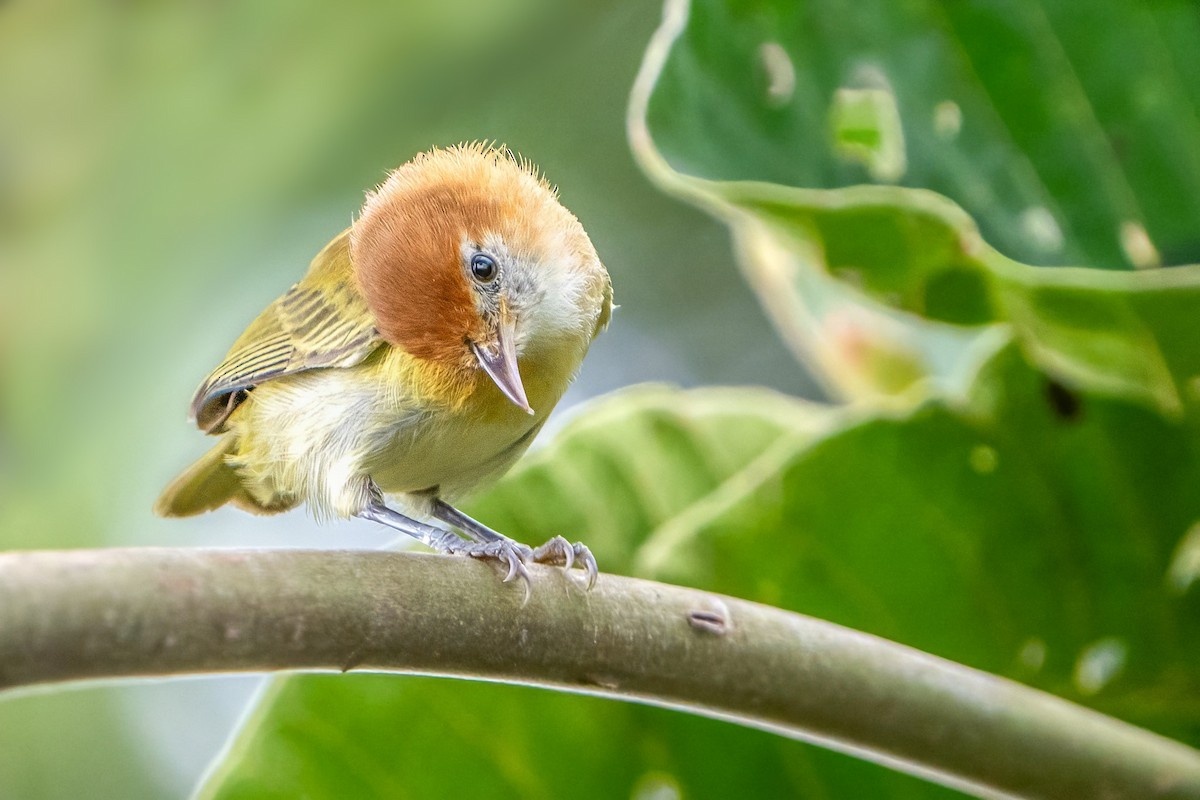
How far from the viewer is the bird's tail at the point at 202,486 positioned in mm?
1652

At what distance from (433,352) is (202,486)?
1.56 feet

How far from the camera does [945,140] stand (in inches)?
60.3

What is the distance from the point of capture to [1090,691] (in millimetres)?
1539

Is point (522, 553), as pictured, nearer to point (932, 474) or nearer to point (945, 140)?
point (932, 474)

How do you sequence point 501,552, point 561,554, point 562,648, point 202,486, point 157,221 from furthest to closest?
point 157,221 < point 202,486 < point 561,554 < point 501,552 < point 562,648

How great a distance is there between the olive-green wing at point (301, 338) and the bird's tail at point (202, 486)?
1.3 inches

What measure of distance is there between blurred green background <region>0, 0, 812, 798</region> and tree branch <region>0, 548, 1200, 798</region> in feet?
5.80

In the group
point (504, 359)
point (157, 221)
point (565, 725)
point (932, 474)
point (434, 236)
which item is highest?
point (157, 221)

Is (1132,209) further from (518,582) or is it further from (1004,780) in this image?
(518,582)

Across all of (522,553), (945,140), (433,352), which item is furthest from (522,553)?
(945,140)

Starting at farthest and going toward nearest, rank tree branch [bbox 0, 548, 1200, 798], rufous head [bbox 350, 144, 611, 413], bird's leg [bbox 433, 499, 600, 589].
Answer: rufous head [bbox 350, 144, 611, 413]
bird's leg [bbox 433, 499, 600, 589]
tree branch [bbox 0, 548, 1200, 798]

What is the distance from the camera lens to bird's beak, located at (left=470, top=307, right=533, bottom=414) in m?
1.27

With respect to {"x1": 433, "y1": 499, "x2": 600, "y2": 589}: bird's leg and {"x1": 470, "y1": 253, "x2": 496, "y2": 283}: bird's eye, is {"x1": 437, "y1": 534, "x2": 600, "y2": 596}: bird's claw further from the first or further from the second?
{"x1": 470, "y1": 253, "x2": 496, "y2": 283}: bird's eye

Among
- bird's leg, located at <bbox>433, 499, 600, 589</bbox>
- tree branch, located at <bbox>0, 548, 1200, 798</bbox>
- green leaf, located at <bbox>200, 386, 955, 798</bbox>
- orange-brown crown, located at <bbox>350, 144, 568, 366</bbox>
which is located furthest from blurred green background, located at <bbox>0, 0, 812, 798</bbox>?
tree branch, located at <bbox>0, 548, 1200, 798</bbox>
